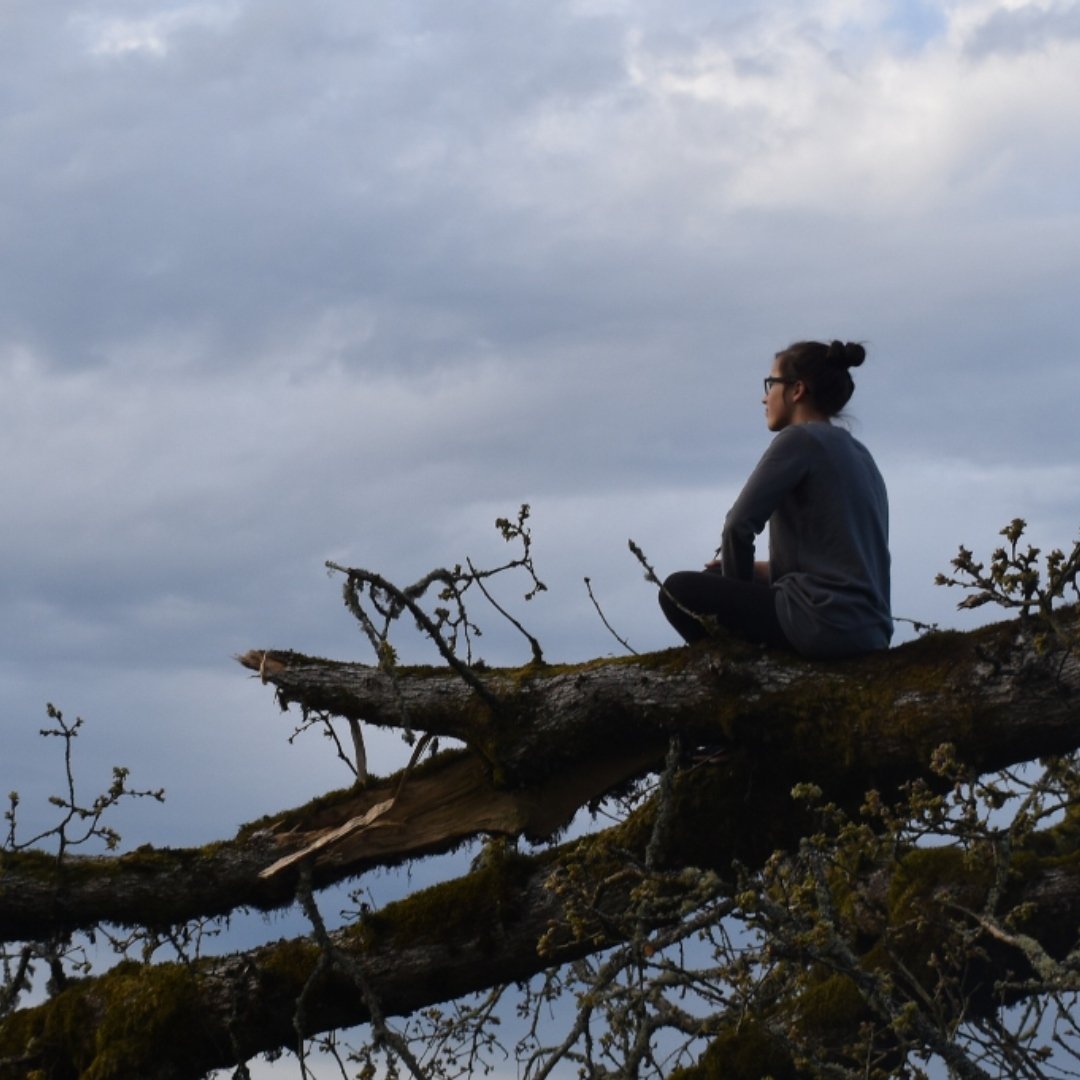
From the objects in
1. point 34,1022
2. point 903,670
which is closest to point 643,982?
point 903,670

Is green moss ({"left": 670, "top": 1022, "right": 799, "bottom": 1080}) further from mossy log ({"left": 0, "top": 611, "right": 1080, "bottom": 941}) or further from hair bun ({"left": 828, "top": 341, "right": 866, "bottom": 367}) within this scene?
hair bun ({"left": 828, "top": 341, "right": 866, "bottom": 367})

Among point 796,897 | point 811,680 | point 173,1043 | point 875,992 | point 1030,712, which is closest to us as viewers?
point 875,992

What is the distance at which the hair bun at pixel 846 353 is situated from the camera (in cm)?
764

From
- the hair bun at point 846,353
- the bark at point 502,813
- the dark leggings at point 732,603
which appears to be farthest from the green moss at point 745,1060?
the hair bun at point 846,353

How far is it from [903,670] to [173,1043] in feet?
13.7

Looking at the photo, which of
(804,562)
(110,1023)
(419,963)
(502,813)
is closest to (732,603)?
(804,562)

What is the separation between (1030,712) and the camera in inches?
265

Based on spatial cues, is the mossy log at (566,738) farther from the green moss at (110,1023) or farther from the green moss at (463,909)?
the green moss at (110,1023)

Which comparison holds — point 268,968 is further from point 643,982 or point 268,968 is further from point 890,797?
point 890,797

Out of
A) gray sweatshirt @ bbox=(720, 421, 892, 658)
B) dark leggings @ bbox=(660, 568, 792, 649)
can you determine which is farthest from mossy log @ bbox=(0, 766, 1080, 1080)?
gray sweatshirt @ bbox=(720, 421, 892, 658)

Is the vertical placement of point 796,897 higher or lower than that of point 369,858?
lower

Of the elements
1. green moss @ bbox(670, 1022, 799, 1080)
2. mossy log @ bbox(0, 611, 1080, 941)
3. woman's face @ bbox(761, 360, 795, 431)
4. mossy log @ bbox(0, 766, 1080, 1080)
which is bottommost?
green moss @ bbox(670, 1022, 799, 1080)

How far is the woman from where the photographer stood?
725cm

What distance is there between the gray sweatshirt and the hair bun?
39 centimetres
